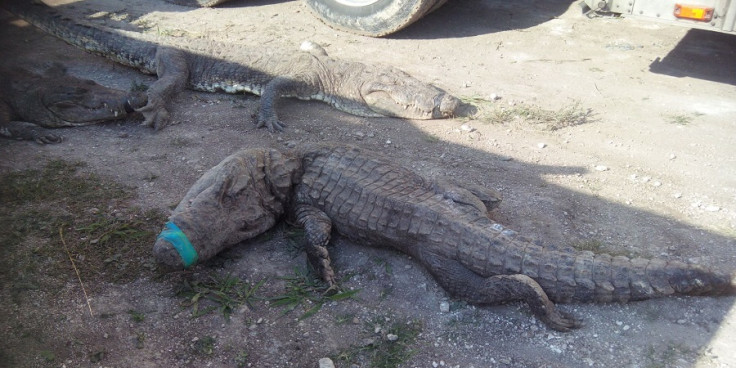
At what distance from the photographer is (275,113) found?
527cm

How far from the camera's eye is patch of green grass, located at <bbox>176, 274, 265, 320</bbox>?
10.4ft

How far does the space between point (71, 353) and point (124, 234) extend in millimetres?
985

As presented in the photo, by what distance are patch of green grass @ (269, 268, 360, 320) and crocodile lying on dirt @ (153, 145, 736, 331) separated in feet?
0.25

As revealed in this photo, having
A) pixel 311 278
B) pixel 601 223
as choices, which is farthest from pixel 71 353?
pixel 601 223

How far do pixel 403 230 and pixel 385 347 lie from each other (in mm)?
742

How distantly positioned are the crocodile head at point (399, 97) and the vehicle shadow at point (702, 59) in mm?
2647

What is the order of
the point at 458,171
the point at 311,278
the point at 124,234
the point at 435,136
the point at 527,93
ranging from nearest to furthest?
the point at 311,278 < the point at 124,234 < the point at 458,171 < the point at 435,136 < the point at 527,93

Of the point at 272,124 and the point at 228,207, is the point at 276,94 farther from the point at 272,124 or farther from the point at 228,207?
the point at 228,207

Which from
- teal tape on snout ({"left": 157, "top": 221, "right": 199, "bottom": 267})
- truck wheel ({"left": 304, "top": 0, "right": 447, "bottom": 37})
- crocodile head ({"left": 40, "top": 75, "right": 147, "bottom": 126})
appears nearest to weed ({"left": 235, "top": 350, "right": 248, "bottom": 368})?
teal tape on snout ({"left": 157, "top": 221, "right": 199, "bottom": 267})

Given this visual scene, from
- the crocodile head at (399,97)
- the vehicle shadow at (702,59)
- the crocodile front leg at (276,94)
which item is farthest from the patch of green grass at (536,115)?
the crocodile front leg at (276,94)

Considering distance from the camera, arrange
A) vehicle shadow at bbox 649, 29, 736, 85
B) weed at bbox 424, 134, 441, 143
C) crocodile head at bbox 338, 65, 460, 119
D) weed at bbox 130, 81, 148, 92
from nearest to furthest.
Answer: weed at bbox 424, 134, 441, 143 → crocodile head at bbox 338, 65, 460, 119 → weed at bbox 130, 81, 148, 92 → vehicle shadow at bbox 649, 29, 736, 85

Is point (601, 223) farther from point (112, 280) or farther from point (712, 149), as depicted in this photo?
point (112, 280)

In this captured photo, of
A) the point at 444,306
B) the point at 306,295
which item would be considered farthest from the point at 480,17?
the point at 306,295

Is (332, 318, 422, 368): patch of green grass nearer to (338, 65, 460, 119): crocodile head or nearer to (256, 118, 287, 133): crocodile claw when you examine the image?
(256, 118, 287, 133): crocodile claw
